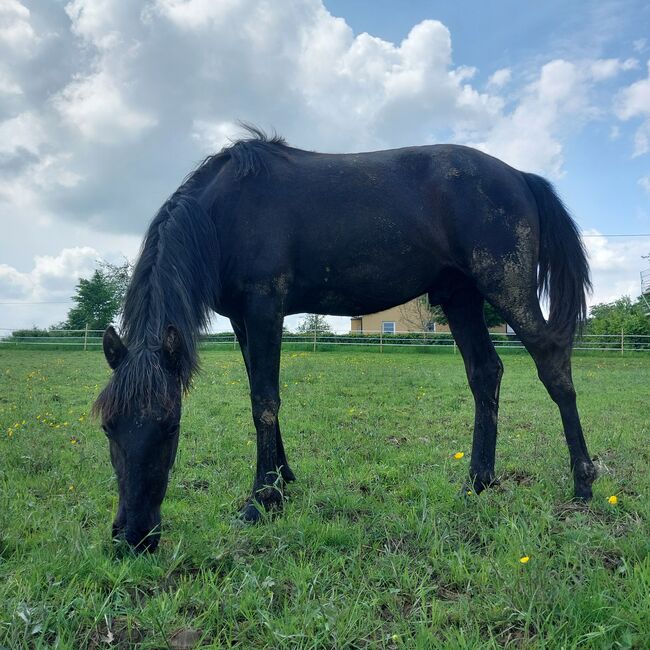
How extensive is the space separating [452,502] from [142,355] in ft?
7.05

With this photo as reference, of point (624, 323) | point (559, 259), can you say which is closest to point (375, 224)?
point (559, 259)

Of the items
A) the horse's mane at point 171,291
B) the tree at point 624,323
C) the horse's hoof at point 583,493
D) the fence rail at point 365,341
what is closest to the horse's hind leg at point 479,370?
the horse's hoof at point 583,493

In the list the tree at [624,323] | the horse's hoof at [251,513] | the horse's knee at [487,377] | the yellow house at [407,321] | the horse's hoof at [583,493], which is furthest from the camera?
the yellow house at [407,321]

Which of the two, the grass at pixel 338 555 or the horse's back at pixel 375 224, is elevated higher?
the horse's back at pixel 375 224

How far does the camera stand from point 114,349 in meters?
2.72

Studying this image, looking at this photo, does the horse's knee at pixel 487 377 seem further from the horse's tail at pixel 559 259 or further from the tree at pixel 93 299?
the tree at pixel 93 299

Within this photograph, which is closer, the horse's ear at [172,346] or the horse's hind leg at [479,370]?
the horse's ear at [172,346]

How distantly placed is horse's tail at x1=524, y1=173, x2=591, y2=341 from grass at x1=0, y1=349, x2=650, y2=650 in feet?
4.25

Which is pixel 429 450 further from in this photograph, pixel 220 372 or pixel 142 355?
pixel 220 372

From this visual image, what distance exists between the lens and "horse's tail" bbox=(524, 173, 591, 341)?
3807mm

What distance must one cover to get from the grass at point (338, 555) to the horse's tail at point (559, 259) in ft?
4.25

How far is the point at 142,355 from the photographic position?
105 inches

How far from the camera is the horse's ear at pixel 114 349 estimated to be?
2.68 meters

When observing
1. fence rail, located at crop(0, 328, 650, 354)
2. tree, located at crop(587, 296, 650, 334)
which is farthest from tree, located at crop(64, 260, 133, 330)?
tree, located at crop(587, 296, 650, 334)
